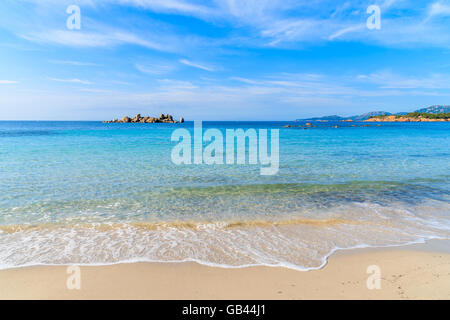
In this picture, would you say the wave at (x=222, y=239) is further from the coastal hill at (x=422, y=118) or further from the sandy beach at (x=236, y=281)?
the coastal hill at (x=422, y=118)

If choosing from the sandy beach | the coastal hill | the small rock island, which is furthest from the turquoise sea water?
the coastal hill

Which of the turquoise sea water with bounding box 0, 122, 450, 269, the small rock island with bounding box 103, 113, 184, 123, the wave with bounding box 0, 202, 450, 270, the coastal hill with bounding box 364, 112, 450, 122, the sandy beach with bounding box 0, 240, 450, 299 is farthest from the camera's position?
the small rock island with bounding box 103, 113, 184, 123

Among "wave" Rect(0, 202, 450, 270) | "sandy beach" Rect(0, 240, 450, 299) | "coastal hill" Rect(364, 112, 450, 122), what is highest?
"coastal hill" Rect(364, 112, 450, 122)

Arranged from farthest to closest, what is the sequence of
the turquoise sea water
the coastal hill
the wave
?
the coastal hill → the turquoise sea water → the wave

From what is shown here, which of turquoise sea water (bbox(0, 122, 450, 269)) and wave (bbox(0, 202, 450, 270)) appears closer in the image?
wave (bbox(0, 202, 450, 270))

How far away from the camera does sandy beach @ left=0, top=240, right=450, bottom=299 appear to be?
13.5 feet

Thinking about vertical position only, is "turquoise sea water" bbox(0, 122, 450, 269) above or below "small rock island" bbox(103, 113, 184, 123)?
below

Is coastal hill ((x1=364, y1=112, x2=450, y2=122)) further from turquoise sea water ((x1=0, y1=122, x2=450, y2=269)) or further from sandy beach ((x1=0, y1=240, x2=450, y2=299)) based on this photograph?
sandy beach ((x1=0, y1=240, x2=450, y2=299))

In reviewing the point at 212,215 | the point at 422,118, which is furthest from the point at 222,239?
the point at 422,118

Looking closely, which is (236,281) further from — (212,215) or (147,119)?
(147,119)
